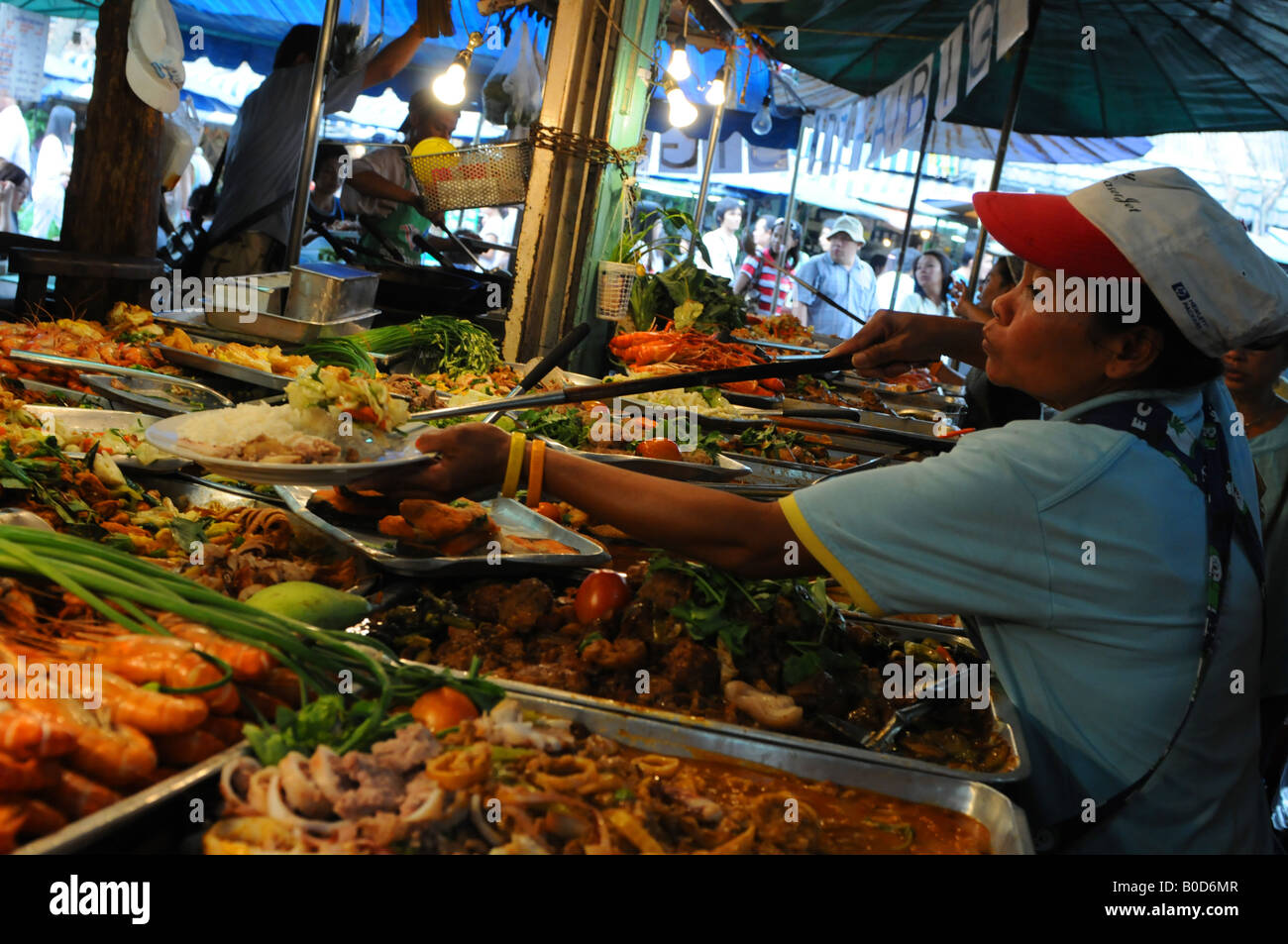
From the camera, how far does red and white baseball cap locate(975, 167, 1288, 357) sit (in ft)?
5.89

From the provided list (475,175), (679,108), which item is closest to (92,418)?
(475,175)

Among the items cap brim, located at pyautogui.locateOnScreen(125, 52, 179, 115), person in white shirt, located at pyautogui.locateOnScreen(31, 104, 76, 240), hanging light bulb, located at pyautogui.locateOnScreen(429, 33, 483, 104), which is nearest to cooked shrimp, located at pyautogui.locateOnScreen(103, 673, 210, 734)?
cap brim, located at pyautogui.locateOnScreen(125, 52, 179, 115)

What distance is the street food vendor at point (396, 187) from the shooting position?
7473 millimetres

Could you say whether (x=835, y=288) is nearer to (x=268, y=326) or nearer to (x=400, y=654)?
(x=268, y=326)

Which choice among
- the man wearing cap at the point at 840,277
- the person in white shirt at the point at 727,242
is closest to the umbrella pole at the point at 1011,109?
the man wearing cap at the point at 840,277

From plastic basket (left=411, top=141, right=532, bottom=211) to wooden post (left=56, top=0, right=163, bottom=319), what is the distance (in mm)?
1297

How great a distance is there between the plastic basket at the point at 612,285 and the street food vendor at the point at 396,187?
209 cm

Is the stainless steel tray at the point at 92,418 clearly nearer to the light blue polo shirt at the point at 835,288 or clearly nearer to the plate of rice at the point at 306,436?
the plate of rice at the point at 306,436

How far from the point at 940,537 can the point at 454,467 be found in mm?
1042

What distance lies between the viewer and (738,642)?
2088mm

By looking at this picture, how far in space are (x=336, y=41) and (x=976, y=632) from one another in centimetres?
605

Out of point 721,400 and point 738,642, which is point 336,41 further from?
point 738,642

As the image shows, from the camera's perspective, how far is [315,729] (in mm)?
1383

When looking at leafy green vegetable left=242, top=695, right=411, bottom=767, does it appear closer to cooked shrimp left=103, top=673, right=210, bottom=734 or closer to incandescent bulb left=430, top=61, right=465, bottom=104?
cooked shrimp left=103, top=673, right=210, bottom=734
